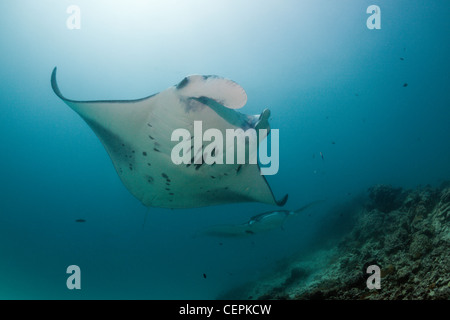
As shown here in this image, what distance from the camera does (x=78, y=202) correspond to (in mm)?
26469

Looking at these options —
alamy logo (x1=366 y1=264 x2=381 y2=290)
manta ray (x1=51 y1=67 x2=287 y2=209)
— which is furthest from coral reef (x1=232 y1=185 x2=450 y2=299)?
manta ray (x1=51 y1=67 x2=287 y2=209)

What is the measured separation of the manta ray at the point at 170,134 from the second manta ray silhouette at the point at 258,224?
13.7ft

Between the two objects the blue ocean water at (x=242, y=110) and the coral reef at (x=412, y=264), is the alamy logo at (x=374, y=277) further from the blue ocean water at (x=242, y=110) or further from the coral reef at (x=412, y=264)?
the blue ocean water at (x=242, y=110)

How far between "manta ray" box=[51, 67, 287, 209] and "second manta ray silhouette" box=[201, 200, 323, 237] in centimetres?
418

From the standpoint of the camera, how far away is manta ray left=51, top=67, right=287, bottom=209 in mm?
2605

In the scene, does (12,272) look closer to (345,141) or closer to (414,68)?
(345,141)

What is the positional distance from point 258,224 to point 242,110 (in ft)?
39.6

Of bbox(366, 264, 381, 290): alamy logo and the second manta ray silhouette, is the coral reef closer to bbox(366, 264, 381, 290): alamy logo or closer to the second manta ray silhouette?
bbox(366, 264, 381, 290): alamy logo

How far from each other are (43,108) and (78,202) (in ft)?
40.1

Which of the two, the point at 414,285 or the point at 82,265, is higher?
the point at 414,285

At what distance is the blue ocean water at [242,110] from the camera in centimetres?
1387

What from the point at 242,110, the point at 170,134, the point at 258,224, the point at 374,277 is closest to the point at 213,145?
the point at 170,134
